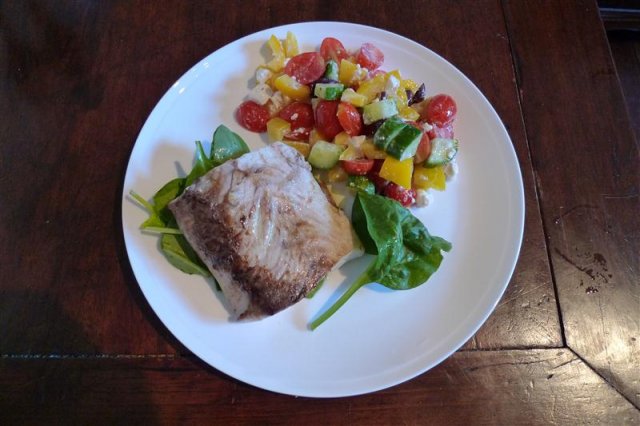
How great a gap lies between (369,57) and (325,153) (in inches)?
22.9

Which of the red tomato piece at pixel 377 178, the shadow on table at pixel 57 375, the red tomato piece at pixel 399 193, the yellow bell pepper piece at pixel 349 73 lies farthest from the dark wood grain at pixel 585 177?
the shadow on table at pixel 57 375

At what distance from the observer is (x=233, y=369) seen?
1790 millimetres

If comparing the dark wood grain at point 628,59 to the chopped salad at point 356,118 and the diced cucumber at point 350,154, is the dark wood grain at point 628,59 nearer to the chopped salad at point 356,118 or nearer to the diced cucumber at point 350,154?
the chopped salad at point 356,118

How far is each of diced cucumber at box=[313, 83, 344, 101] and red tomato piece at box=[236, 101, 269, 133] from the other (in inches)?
11.1

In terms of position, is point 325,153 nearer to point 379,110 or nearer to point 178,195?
point 379,110

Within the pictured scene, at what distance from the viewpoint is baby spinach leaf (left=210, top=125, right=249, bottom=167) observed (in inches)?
82.7

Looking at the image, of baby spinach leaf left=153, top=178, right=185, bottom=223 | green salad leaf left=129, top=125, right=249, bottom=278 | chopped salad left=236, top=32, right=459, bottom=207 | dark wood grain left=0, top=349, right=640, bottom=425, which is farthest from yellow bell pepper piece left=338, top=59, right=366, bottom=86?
dark wood grain left=0, top=349, right=640, bottom=425

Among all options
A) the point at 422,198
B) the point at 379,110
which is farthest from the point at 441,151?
the point at 379,110

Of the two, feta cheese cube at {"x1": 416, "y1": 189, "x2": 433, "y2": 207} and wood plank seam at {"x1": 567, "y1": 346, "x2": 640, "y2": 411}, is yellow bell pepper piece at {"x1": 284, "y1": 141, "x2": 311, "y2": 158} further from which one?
wood plank seam at {"x1": 567, "y1": 346, "x2": 640, "y2": 411}

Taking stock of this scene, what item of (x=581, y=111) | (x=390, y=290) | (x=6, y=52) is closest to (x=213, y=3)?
(x=6, y=52)

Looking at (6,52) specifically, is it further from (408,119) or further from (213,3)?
(408,119)

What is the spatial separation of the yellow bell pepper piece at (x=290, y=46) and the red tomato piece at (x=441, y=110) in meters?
0.73

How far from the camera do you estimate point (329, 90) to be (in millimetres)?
2133

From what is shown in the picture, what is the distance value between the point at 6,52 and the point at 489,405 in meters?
3.00
